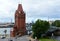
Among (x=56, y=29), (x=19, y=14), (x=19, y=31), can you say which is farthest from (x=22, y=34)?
(x=56, y=29)

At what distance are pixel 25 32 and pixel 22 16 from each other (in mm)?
6844

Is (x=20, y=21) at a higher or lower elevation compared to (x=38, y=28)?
higher

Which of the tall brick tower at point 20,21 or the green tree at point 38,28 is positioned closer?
the green tree at point 38,28

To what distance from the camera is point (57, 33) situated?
13612 centimetres

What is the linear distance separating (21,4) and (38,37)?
18.8 meters

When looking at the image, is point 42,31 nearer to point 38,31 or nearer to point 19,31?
point 38,31

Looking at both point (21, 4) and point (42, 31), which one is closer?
point (42, 31)

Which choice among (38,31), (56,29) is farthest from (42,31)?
(56,29)

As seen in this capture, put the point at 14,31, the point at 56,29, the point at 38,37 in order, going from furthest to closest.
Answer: the point at 56,29 < the point at 14,31 < the point at 38,37

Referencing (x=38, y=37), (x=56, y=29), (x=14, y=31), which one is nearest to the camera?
(x=38, y=37)

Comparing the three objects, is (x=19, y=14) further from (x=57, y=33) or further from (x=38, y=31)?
(x=57, y=33)

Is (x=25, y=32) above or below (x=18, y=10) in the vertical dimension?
below

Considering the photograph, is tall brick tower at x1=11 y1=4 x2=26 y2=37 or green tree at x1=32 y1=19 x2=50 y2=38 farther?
tall brick tower at x1=11 y1=4 x2=26 y2=37

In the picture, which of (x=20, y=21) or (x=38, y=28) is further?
(x=20, y=21)
